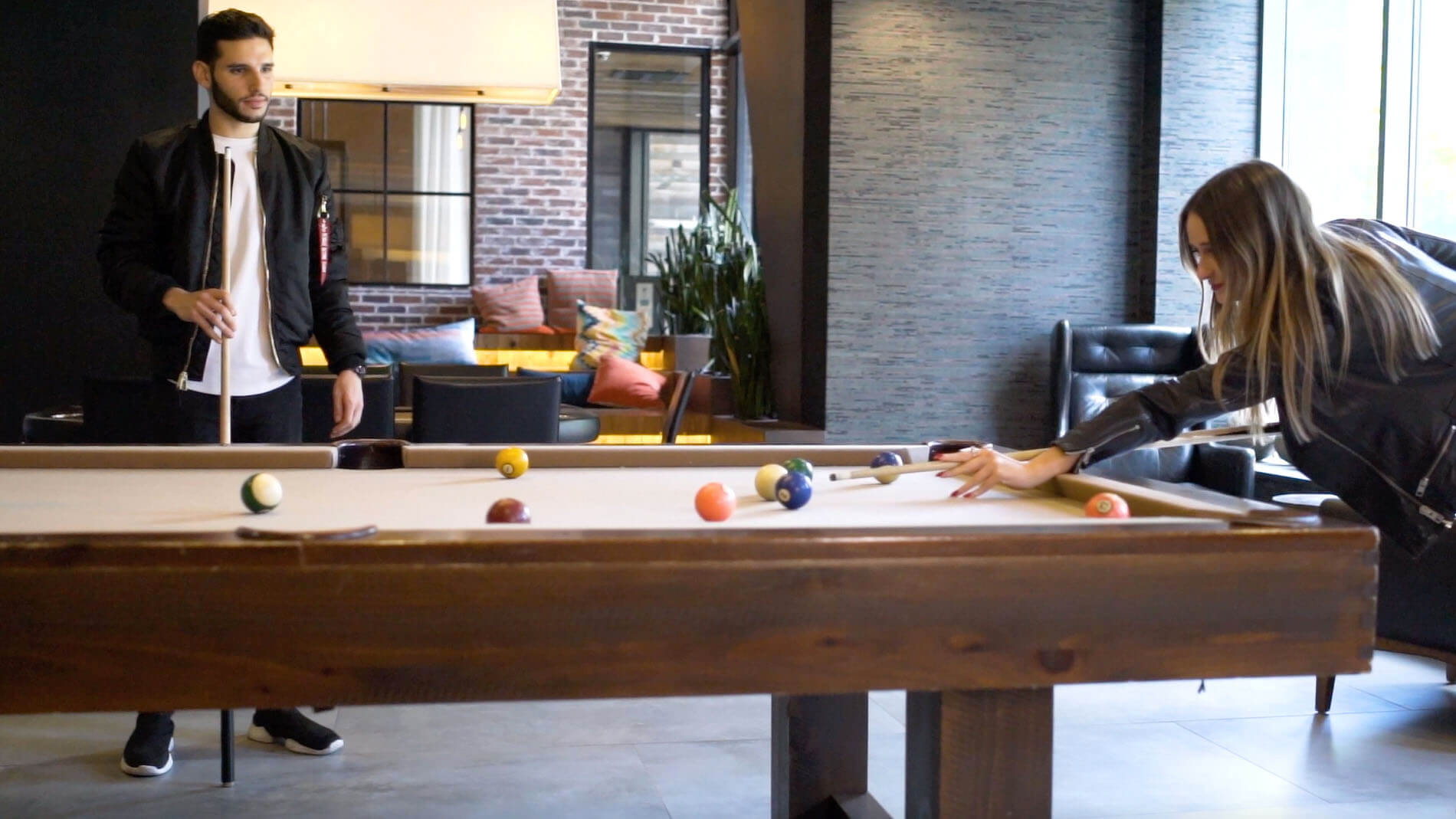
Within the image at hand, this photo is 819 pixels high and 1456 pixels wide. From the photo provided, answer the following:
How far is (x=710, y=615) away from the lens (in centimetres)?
130

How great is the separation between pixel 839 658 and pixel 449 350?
24.2 ft

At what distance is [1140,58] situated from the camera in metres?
5.84

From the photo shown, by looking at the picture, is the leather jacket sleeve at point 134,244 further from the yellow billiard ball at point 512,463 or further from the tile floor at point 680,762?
the yellow billiard ball at point 512,463

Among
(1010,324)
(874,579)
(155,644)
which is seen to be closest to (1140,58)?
(1010,324)

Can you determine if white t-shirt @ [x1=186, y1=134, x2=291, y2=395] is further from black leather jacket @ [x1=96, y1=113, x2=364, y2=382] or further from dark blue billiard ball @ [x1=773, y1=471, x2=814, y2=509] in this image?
dark blue billiard ball @ [x1=773, y1=471, x2=814, y2=509]

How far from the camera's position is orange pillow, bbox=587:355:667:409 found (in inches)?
316

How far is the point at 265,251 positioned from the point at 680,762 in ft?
4.97

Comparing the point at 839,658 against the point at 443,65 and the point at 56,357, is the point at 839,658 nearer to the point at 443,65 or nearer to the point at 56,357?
the point at 443,65

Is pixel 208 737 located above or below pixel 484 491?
below

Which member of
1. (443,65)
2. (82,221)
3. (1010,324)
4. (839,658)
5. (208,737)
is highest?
(443,65)

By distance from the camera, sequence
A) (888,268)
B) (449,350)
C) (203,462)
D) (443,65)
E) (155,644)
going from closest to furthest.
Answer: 1. (155,644)
2. (203,462)
3. (443,65)
4. (888,268)
5. (449,350)

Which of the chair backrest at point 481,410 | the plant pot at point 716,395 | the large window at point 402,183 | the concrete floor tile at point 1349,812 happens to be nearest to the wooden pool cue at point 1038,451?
the concrete floor tile at point 1349,812

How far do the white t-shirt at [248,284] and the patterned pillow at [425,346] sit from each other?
4.92m

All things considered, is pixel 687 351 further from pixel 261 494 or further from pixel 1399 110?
pixel 261 494
